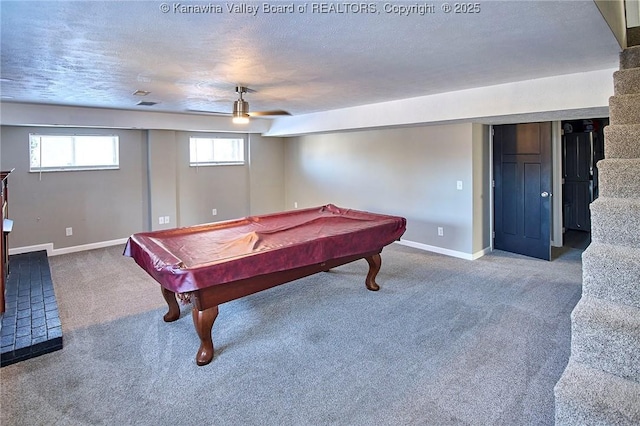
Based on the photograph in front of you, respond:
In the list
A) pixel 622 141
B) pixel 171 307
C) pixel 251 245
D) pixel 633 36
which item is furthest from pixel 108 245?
pixel 633 36

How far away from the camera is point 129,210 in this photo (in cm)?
608

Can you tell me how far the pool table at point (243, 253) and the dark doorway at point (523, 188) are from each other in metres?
2.30

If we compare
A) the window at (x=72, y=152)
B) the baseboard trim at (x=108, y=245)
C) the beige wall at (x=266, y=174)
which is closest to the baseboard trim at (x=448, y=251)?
the baseboard trim at (x=108, y=245)

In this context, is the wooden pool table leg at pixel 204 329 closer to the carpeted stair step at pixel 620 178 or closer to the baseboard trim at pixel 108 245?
the carpeted stair step at pixel 620 178

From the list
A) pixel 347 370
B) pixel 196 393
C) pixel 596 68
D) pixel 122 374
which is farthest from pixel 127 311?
pixel 596 68

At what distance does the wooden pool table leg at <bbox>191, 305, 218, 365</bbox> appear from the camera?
258cm

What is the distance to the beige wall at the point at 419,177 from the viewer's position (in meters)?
5.03

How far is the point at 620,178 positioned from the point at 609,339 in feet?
3.37

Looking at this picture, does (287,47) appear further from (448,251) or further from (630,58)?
(448,251)

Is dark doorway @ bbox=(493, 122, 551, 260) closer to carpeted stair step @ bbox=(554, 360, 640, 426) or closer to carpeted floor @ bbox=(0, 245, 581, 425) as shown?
carpeted floor @ bbox=(0, 245, 581, 425)

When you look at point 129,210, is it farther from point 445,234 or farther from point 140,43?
point 445,234

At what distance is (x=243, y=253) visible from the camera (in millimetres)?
2727

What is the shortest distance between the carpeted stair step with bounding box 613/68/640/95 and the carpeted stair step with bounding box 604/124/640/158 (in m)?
0.47

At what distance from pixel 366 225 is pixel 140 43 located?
7.75 feet
